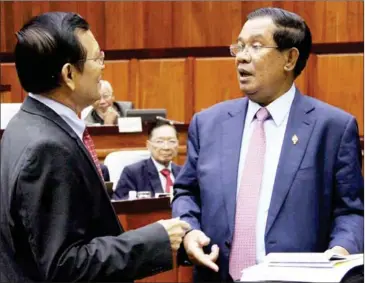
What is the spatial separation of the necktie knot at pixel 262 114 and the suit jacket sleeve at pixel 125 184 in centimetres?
253

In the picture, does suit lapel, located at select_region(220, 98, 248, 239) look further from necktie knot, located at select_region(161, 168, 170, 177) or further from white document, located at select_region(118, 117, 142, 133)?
white document, located at select_region(118, 117, 142, 133)

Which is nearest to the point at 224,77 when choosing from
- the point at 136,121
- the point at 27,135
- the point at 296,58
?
the point at 136,121

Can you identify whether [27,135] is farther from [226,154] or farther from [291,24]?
[291,24]

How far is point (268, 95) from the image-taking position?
1.78 meters

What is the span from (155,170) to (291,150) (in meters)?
2.70

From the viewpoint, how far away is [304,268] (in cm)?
123

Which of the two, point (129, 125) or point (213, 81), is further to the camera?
point (213, 81)

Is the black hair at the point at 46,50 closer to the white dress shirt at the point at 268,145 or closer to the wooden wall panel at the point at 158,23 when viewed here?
the white dress shirt at the point at 268,145

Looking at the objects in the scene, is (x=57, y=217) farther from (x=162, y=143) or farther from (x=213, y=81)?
(x=213, y=81)

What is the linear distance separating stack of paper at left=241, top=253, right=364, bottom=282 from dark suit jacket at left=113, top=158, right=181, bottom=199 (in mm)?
2970

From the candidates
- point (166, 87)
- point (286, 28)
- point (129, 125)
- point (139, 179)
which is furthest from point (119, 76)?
point (286, 28)

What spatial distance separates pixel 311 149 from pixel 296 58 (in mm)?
221

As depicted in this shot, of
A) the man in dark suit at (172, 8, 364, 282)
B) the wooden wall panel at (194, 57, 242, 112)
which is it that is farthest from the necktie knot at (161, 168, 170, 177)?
the man in dark suit at (172, 8, 364, 282)

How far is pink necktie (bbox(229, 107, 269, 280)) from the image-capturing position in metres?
1.68
